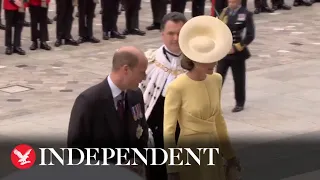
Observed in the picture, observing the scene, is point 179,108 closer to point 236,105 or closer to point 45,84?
point 236,105

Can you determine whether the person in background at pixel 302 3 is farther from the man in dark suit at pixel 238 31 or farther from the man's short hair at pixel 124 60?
the man's short hair at pixel 124 60

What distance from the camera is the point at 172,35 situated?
5.25 m

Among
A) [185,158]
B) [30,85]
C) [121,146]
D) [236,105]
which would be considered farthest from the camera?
[30,85]

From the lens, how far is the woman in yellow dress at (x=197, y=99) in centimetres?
480

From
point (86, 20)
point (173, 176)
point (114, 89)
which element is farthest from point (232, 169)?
point (86, 20)

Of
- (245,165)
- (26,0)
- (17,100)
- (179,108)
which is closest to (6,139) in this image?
(17,100)

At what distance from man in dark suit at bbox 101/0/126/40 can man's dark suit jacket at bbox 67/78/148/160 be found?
35.7ft

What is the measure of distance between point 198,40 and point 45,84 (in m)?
6.73

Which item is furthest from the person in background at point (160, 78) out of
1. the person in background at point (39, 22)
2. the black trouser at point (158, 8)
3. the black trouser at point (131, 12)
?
the black trouser at point (158, 8)

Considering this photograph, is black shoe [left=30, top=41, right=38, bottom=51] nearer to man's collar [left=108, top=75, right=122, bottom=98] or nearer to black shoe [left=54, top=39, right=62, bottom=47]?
black shoe [left=54, top=39, right=62, bottom=47]

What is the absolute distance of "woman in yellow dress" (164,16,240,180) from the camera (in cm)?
480

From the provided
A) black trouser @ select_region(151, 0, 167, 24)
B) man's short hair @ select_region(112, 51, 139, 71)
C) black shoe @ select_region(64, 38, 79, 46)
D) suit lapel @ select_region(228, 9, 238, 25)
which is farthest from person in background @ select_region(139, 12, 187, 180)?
black trouser @ select_region(151, 0, 167, 24)

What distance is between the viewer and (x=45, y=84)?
11320mm

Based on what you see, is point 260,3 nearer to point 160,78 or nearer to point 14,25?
point 14,25
